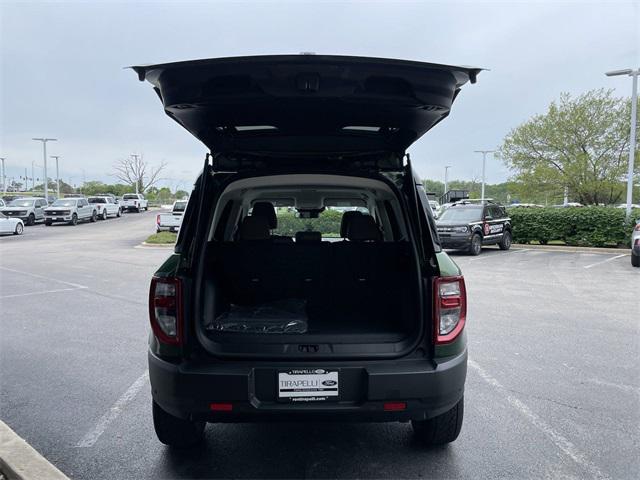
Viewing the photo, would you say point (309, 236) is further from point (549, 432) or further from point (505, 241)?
point (505, 241)

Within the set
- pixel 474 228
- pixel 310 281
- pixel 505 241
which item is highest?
pixel 310 281

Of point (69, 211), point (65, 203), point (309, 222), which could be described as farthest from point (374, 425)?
point (65, 203)

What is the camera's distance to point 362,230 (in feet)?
12.9

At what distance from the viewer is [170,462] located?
3.01m

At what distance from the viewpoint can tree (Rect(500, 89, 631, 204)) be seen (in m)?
22.8

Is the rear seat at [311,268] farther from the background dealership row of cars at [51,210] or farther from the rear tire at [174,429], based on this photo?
the background dealership row of cars at [51,210]

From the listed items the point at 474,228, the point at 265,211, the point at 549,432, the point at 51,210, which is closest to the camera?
the point at 549,432

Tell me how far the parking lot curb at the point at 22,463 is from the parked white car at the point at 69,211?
31.7m

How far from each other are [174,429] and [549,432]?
2501 millimetres

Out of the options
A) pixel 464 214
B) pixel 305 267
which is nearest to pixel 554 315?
pixel 305 267

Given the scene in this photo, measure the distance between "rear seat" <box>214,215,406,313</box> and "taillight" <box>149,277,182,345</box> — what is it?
33.9 inches

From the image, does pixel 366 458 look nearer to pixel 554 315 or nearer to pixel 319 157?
pixel 319 157

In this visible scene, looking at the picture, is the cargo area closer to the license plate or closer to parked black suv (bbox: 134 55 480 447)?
parked black suv (bbox: 134 55 480 447)

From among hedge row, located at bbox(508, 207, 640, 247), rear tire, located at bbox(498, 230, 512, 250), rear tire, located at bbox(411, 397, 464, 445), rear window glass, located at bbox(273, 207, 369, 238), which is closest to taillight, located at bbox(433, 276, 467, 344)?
rear tire, located at bbox(411, 397, 464, 445)
